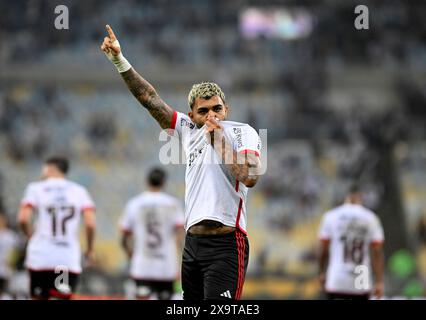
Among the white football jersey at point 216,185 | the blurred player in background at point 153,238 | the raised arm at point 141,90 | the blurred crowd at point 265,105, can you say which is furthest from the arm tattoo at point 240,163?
the blurred crowd at point 265,105

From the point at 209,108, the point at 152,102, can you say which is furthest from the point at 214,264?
the point at 152,102

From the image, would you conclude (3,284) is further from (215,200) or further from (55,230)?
(215,200)

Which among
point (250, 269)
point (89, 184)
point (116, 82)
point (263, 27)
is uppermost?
point (263, 27)

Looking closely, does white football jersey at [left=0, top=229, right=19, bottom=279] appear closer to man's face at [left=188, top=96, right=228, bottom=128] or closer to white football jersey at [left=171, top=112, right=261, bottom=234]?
white football jersey at [left=171, top=112, right=261, bottom=234]

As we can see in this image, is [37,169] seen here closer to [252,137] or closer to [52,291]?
[52,291]

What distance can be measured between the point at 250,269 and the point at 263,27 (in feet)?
36.6

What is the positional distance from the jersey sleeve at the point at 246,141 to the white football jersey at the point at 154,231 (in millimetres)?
5433

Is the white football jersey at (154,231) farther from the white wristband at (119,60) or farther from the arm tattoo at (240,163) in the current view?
the arm tattoo at (240,163)

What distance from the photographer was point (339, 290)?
1053 cm

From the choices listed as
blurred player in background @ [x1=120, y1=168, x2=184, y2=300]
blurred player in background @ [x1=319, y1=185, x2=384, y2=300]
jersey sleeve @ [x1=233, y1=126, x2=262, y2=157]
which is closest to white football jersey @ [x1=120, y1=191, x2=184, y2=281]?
blurred player in background @ [x1=120, y1=168, x2=184, y2=300]

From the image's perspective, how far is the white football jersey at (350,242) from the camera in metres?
10.4

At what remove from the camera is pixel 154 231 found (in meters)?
11.0
